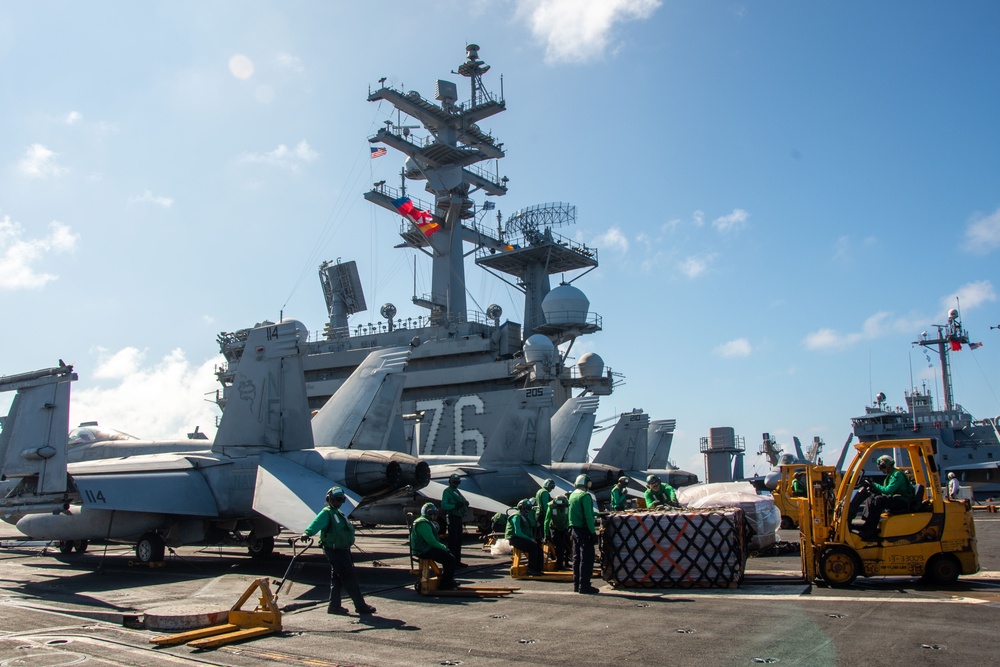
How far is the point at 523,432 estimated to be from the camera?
21.2 metres

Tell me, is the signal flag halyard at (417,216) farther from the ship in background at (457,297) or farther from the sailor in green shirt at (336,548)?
the sailor in green shirt at (336,548)

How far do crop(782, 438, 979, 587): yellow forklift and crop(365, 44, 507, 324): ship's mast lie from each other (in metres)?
29.8

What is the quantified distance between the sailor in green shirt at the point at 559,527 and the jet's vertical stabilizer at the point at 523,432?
300 inches

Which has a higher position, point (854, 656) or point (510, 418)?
point (510, 418)

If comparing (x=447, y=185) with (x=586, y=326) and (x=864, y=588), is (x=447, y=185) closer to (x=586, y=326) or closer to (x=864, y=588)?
(x=586, y=326)

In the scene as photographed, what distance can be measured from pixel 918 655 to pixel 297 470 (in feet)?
34.1

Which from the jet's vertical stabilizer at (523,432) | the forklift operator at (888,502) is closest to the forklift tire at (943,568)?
the forklift operator at (888,502)

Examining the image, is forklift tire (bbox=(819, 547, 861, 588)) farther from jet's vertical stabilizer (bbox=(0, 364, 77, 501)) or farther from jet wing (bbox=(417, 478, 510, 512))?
jet's vertical stabilizer (bbox=(0, 364, 77, 501))

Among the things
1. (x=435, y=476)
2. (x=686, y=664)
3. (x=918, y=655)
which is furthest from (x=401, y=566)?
(x=918, y=655)

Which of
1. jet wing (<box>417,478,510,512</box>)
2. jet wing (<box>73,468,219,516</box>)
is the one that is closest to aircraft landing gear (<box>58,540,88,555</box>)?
jet wing (<box>73,468,219,516</box>)

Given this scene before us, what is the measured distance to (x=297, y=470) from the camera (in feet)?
44.4

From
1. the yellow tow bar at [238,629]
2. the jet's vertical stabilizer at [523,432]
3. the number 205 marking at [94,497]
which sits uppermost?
the jet's vertical stabilizer at [523,432]

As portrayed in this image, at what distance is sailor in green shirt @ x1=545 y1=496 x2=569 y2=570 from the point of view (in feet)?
42.0

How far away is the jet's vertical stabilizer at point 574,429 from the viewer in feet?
86.6
